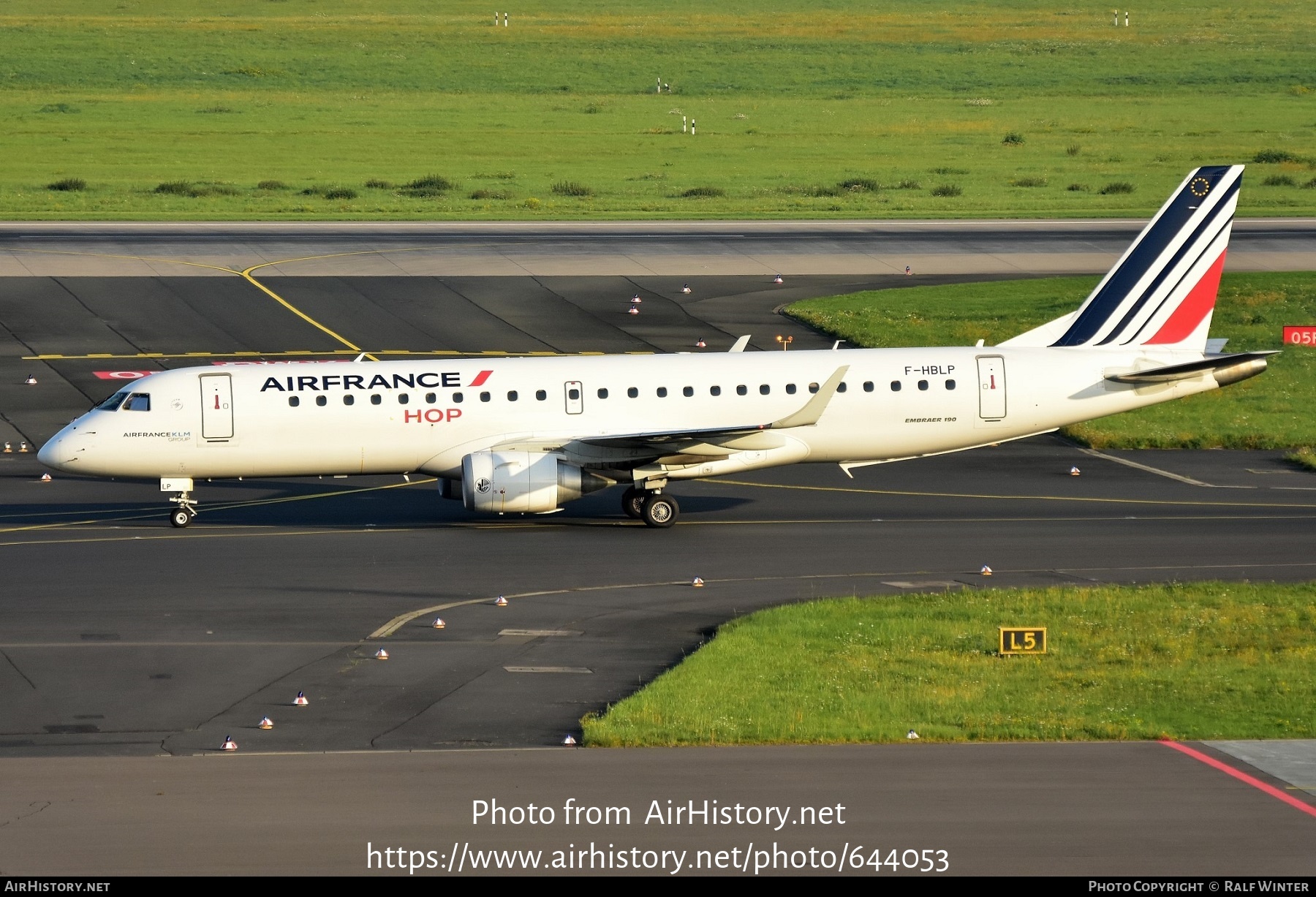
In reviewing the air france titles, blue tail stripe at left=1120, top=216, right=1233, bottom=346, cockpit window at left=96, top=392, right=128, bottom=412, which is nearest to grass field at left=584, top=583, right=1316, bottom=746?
blue tail stripe at left=1120, top=216, right=1233, bottom=346

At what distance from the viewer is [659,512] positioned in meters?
38.6

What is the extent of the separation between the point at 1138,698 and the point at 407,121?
118456mm

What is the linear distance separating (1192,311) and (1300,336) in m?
20.1

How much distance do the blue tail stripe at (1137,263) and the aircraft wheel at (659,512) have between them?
1050cm

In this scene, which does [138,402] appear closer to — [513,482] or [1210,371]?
[513,482]

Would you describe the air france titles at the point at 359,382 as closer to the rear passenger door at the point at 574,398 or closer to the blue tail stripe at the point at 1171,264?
the rear passenger door at the point at 574,398

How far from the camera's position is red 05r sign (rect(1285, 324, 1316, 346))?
5872cm

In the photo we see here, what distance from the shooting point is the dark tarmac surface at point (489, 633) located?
19.0 meters

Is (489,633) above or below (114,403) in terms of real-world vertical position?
below

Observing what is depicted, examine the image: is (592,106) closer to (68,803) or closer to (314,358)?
(314,358)

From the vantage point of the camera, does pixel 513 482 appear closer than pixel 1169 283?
Yes

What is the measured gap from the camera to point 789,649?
89.5 ft

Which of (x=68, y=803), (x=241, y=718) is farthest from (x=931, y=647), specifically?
(x=68, y=803)

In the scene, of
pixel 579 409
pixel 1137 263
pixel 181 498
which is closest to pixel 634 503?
pixel 579 409
